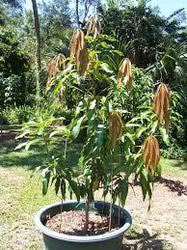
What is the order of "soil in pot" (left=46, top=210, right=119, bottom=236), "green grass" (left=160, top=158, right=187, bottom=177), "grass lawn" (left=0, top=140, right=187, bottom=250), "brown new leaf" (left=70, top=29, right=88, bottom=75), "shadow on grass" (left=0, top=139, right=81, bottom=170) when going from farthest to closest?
"shadow on grass" (left=0, top=139, right=81, bottom=170), "green grass" (left=160, top=158, right=187, bottom=177), "grass lawn" (left=0, top=140, right=187, bottom=250), "soil in pot" (left=46, top=210, right=119, bottom=236), "brown new leaf" (left=70, top=29, right=88, bottom=75)

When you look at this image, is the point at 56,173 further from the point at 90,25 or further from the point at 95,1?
the point at 95,1

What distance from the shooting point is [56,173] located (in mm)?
3484

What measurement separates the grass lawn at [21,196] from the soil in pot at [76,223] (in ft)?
1.49

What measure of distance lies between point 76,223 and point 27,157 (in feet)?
15.6

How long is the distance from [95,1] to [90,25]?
2420cm

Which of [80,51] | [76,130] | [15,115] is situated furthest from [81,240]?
[15,115]

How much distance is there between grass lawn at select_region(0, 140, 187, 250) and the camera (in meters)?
4.46

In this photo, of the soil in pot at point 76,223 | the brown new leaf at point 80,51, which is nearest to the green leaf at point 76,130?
the brown new leaf at point 80,51

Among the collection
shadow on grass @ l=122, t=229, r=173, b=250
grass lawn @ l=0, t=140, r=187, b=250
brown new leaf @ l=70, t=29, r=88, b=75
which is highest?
brown new leaf @ l=70, t=29, r=88, b=75

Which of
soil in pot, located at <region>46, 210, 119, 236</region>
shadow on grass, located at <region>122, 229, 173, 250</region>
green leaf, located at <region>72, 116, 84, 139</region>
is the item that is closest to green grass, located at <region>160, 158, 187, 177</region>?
shadow on grass, located at <region>122, 229, 173, 250</region>

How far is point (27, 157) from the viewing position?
863 centimetres

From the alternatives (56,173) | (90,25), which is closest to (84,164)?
(56,173)

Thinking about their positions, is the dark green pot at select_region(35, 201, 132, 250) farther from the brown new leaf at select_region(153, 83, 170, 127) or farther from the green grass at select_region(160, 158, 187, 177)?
the green grass at select_region(160, 158, 187, 177)

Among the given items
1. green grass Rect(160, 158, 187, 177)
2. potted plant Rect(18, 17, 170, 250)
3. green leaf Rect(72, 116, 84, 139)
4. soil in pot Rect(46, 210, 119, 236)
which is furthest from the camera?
green grass Rect(160, 158, 187, 177)
